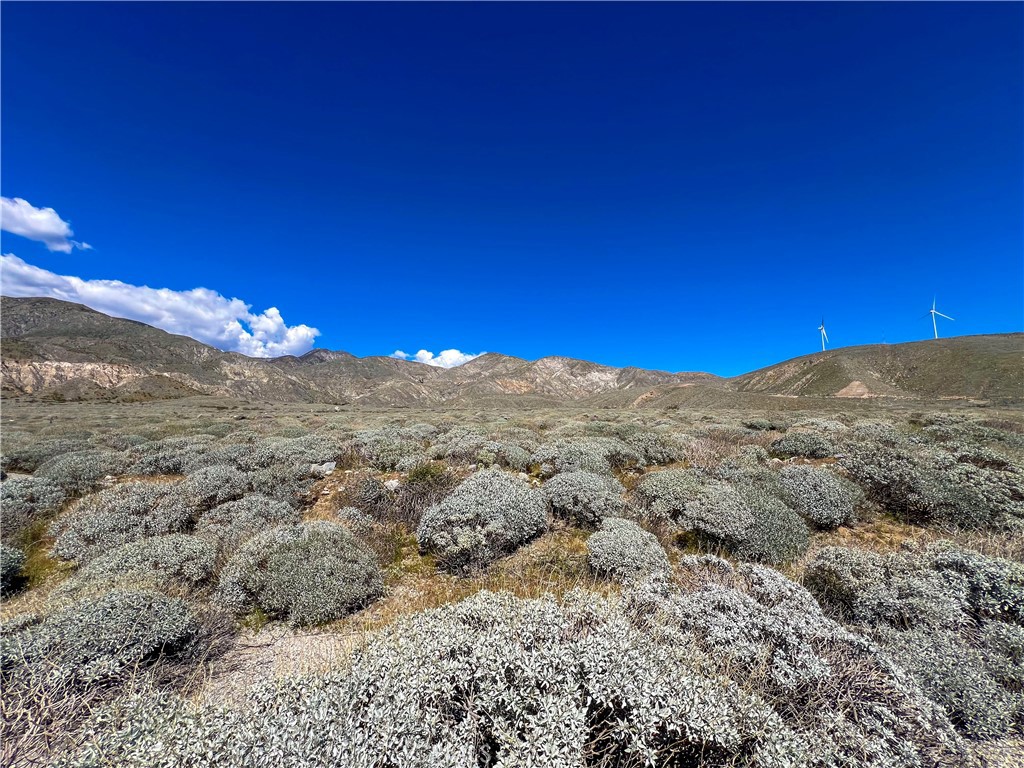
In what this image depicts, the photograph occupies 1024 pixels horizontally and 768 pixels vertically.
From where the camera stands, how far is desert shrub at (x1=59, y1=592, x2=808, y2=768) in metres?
2.31

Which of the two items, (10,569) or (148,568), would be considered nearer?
(148,568)

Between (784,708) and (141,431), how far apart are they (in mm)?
27432

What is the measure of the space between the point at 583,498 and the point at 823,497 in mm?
4730

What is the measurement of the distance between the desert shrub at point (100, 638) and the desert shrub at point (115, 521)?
346 centimetres

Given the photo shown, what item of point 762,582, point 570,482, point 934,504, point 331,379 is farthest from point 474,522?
point 331,379


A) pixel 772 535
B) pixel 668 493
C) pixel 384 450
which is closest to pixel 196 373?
pixel 384 450

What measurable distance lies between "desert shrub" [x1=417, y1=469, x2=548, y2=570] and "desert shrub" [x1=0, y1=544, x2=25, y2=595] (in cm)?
629

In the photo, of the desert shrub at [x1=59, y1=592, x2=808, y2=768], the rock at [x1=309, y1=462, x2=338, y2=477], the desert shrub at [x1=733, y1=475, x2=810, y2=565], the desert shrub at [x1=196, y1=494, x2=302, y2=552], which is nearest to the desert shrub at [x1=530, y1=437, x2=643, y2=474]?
the desert shrub at [x1=733, y1=475, x2=810, y2=565]

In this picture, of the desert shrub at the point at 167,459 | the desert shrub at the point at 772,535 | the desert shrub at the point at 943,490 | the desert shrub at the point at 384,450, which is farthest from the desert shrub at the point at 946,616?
the desert shrub at the point at 167,459

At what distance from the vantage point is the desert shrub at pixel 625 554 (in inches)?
224

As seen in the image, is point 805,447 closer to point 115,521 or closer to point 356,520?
point 356,520

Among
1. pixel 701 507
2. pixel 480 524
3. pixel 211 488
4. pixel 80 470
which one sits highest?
pixel 701 507

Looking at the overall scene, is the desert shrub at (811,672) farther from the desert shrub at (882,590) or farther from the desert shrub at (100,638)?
the desert shrub at (100,638)

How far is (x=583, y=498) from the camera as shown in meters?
8.01
